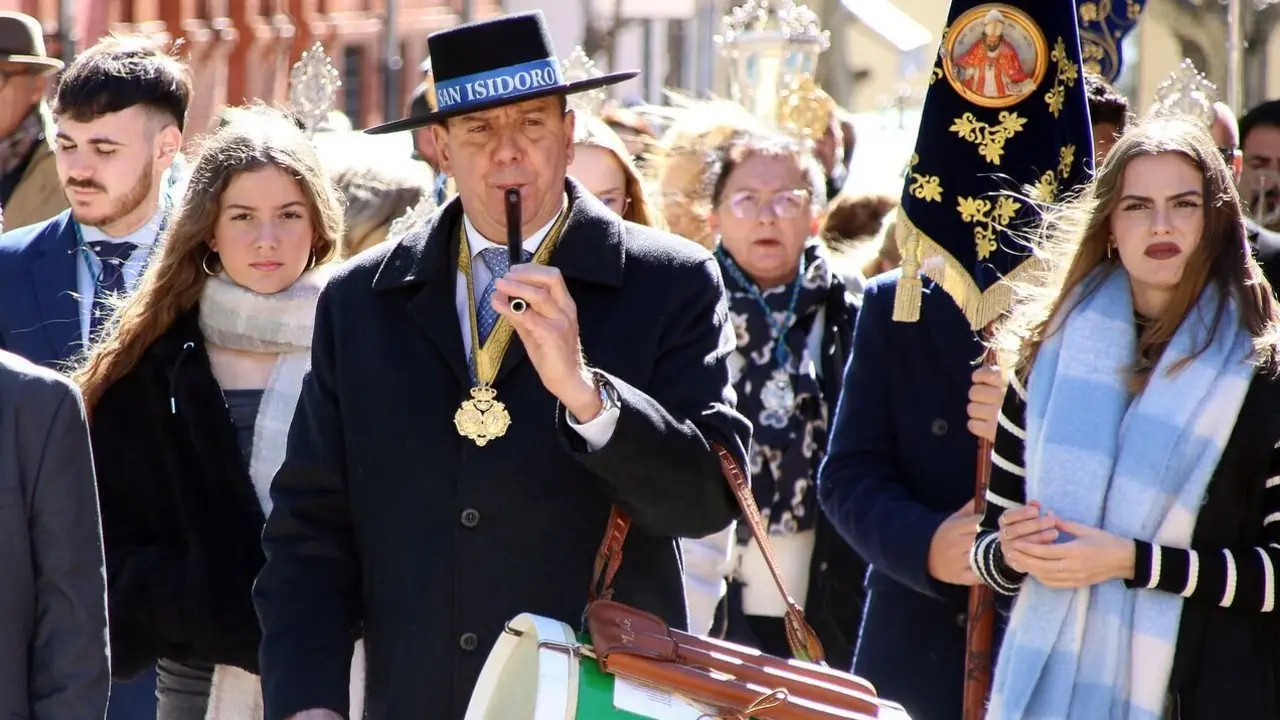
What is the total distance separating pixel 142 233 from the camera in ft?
17.8

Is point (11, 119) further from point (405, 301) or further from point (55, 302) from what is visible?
point (405, 301)

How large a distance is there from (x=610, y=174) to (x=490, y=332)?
235 centimetres

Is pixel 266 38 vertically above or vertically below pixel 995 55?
below

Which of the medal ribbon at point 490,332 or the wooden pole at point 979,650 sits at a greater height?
the medal ribbon at point 490,332

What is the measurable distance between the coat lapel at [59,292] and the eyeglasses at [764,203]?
201 cm

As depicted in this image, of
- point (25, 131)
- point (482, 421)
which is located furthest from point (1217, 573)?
point (25, 131)

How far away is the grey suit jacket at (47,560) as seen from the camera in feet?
11.7

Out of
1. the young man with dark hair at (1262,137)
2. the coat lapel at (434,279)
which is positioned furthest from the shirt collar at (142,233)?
the young man with dark hair at (1262,137)

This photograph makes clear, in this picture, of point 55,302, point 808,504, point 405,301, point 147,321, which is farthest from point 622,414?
point 808,504

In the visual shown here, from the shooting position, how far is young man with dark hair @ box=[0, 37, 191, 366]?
17.1ft

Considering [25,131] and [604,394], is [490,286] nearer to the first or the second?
[604,394]

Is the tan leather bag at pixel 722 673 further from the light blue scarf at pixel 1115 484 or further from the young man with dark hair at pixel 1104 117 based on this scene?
the young man with dark hair at pixel 1104 117

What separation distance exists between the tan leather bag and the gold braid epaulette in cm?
124

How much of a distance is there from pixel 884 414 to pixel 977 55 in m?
0.80
